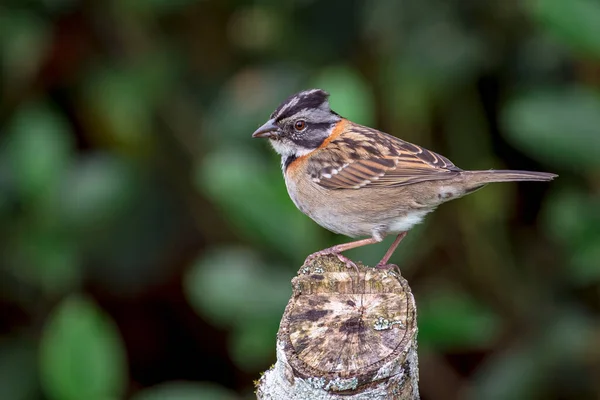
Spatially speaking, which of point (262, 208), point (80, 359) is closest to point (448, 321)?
point (262, 208)

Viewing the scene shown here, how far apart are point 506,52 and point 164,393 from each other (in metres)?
3.28

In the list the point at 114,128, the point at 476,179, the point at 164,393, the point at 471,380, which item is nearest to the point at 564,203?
the point at 476,179

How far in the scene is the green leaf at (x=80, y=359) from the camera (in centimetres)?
407

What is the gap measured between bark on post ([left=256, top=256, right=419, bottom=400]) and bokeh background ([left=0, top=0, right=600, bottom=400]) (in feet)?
4.10

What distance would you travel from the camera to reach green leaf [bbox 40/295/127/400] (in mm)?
4066

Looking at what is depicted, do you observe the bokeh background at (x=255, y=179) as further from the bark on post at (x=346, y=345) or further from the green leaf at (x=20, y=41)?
the bark on post at (x=346, y=345)

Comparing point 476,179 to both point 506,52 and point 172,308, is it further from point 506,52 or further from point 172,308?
point 172,308

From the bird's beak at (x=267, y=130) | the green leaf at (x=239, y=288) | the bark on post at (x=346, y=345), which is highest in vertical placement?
the bird's beak at (x=267, y=130)

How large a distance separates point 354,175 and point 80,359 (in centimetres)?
164

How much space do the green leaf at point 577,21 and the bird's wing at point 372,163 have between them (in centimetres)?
90

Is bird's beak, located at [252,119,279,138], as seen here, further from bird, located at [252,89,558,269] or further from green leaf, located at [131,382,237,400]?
green leaf, located at [131,382,237,400]

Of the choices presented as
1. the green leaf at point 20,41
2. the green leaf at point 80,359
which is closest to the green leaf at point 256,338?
the green leaf at point 80,359

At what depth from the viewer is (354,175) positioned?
466cm

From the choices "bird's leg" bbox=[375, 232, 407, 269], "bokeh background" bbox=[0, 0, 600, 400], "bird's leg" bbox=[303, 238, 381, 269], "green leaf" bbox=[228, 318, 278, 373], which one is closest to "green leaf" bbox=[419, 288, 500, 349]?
"bokeh background" bbox=[0, 0, 600, 400]
